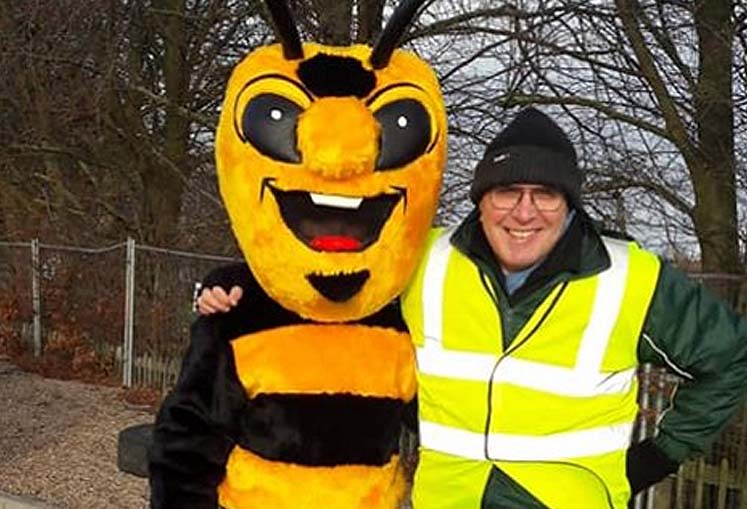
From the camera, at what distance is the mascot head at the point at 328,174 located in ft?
8.84

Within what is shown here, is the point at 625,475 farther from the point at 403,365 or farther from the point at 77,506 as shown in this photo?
the point at 77,506

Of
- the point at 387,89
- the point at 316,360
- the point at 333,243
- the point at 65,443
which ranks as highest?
the point at 387,89

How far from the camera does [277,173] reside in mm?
2723

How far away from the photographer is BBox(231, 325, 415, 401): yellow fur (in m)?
2.83

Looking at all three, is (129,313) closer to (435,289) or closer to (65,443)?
(65,443)

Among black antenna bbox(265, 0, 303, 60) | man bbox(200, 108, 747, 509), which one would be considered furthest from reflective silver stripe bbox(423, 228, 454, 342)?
black antenna bbox(265, 0, 303, 60)

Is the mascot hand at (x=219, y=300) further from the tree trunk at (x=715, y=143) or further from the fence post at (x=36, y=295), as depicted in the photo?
the fence post at (x=36, y=295)

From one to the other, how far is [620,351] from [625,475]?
36cm

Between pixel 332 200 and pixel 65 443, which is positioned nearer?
pixel 332 200

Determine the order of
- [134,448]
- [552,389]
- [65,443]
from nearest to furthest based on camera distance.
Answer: [552,389] < [134,448] < [65,443]

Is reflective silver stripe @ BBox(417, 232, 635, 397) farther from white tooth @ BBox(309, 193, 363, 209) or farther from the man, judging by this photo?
white tooth @ BBox(309, 193, 363, 209)

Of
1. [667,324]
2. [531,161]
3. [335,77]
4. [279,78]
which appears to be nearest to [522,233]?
[531,161]

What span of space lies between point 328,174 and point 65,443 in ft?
20.3

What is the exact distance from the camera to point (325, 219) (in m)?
2.71
